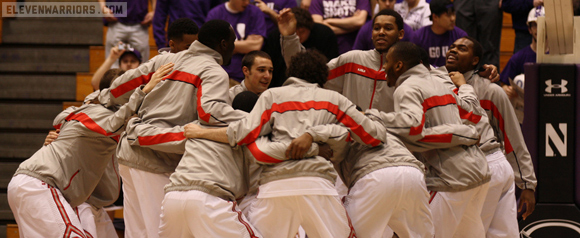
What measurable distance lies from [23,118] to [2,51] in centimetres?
124

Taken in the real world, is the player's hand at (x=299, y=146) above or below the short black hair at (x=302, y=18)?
below

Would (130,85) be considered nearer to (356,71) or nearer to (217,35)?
(217,35)

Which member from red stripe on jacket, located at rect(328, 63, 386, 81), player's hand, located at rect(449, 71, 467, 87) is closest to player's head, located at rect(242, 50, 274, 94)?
red stripe on jacket, located at rect(328, 63, 386, 81)

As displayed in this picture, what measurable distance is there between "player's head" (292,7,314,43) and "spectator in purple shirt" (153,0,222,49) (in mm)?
1680

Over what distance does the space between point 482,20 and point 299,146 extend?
4.71 m

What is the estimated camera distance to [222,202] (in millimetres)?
4469

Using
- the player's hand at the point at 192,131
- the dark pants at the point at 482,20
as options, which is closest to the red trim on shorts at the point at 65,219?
the player's hand at the point at 192,131

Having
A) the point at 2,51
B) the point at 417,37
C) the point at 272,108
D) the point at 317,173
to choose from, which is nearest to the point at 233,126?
the point at 272,108

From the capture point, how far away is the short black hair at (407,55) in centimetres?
525

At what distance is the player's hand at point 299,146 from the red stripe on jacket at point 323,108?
249mm

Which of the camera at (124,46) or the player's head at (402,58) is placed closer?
the player's head at (402,58)

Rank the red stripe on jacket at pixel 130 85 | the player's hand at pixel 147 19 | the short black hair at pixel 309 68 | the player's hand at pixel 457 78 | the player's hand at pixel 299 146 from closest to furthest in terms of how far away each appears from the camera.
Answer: the player's hand at pixel 299 146 < the short black hair at pixel 309 68 < the red stripe on jacket at pixel 130 85 < the player's hand at pixel 457 78 < the player's hand at pixel 147 19

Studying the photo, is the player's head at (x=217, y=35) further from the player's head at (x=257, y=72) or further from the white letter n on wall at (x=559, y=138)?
the white letter n on wall at (x=559, y=138)

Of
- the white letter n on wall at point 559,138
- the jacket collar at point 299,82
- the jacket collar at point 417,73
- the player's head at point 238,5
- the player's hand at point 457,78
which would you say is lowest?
the white letter n on wall at point 559,138
